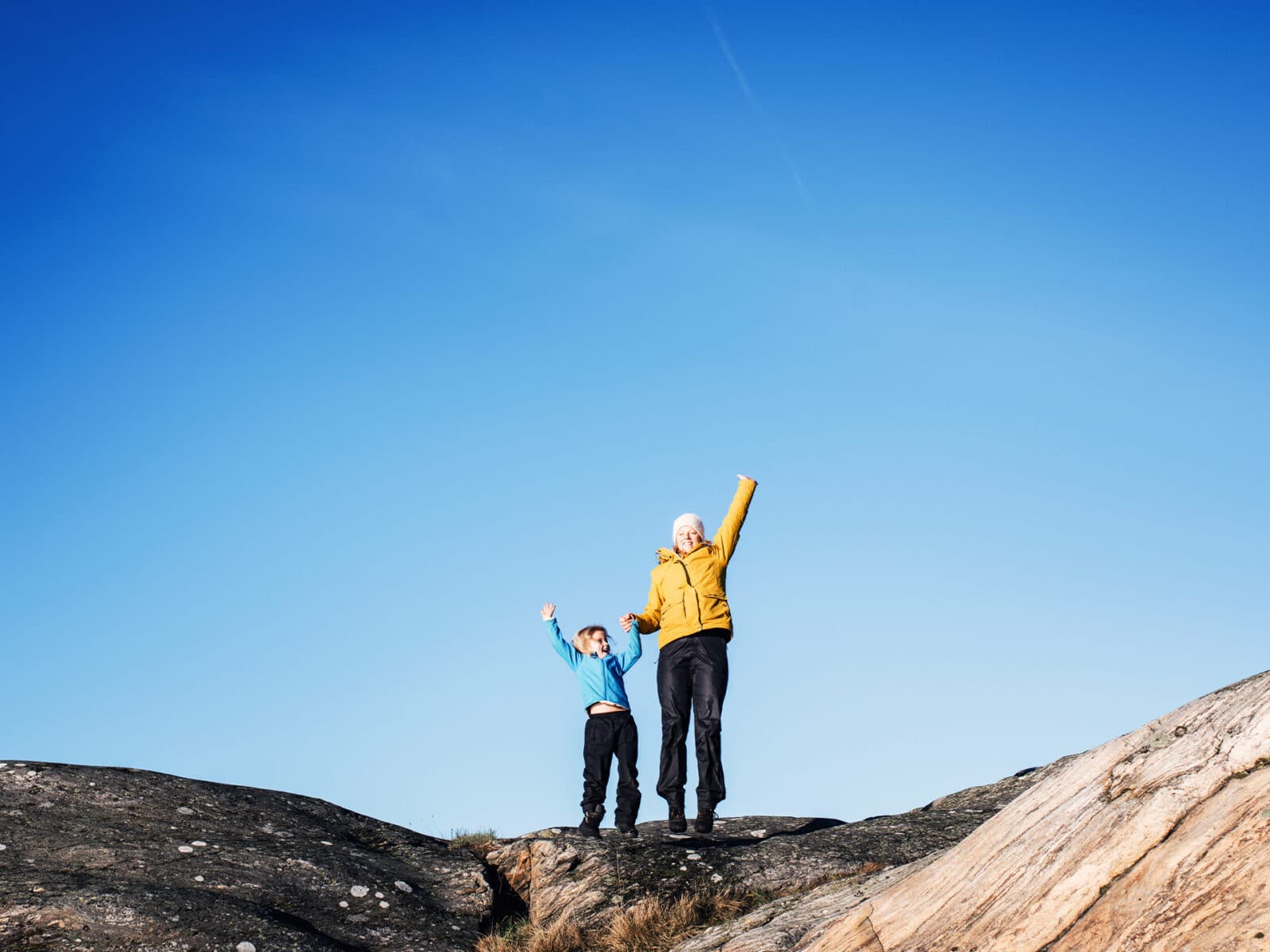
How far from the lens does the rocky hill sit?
5.48 m

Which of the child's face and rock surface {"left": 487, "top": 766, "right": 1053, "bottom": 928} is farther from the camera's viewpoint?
the child's face

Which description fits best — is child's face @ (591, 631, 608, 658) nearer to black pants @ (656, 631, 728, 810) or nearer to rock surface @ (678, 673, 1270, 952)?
black pants @ (656, 631, 728, 810)

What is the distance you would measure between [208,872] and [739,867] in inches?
190

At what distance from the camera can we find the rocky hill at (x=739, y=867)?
5484mm

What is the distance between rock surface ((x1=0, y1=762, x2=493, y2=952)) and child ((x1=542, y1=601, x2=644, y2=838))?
61.9 inches

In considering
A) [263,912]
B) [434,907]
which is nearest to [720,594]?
[434,907]

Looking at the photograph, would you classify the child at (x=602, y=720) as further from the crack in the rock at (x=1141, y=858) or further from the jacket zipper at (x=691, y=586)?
the crack in the rock at (x=1141, y=858)

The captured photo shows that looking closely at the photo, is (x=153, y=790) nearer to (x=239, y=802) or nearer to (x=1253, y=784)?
(x=239, y=802)

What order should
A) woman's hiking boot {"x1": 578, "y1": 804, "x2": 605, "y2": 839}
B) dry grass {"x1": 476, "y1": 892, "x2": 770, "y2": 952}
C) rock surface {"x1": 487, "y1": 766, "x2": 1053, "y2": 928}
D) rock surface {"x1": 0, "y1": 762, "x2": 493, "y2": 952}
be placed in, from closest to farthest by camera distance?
rock surface {"x1": 0, "y1": 762, "x2": 493, "y2": 952} < dry grass {"x1": 476, "y1": 892, "x2": 770, "y2": 952} < rock surface {"x1": 487, "y1": 766, "x2": 1053, "y2": 928} < woman's hiking boot {"x1": 578, "y1": 804, "x2": 605, "y2": 839}

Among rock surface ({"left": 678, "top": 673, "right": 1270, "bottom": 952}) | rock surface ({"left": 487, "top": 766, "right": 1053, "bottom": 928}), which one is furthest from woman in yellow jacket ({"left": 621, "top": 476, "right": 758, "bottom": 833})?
rock surface ({"left": 678, "top": 673, "right": 1270, "bottom": 952})

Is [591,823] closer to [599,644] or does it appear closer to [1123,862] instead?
[599,644]

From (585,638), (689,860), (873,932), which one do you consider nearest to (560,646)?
(585,638)

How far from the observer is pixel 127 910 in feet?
27.9

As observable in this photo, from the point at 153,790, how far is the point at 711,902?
6.04 metres
